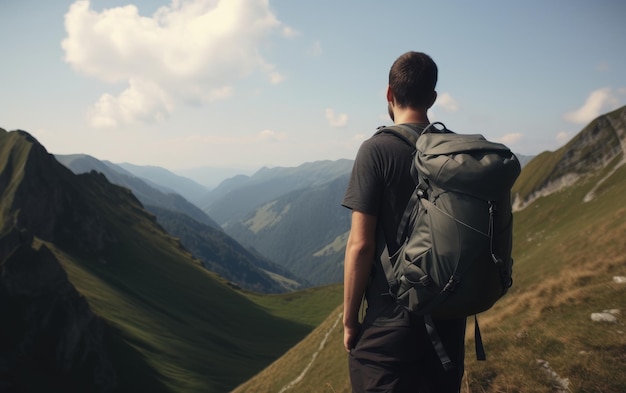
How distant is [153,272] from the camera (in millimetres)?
140000

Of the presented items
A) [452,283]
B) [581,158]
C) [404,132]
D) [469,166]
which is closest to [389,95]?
[404,132]

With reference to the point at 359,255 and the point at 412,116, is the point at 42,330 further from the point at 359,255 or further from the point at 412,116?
the point at 412,116

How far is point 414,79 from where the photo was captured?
5148mm

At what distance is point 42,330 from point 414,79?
81.3m

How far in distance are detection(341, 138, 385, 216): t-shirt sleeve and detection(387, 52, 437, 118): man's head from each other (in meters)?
0.82

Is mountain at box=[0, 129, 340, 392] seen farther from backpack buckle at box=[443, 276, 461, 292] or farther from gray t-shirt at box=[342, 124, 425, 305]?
backpack buckle at box=[443, 276, 461, 292]

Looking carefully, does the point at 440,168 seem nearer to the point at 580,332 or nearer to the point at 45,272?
the point at 580,332

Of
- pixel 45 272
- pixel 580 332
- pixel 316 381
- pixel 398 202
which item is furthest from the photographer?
pixel 45 272

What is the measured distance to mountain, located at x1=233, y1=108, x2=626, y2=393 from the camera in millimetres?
9391

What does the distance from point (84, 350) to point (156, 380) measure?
1642cm

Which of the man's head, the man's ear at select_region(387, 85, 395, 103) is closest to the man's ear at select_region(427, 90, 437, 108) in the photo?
the man's head

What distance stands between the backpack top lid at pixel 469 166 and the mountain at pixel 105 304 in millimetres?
74053

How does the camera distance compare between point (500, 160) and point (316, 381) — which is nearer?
point (500, 160)

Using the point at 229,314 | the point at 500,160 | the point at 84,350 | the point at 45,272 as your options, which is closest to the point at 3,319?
→ the point at 45,272
